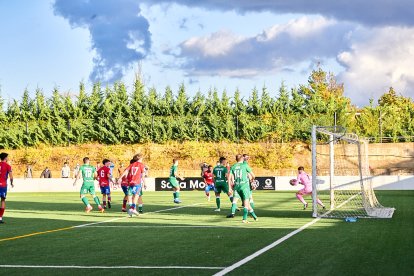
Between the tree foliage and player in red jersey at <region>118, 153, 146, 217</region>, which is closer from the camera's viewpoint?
player in red jersey at <region>118, 153, 146, 217</region>

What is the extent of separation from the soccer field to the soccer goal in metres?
1.47

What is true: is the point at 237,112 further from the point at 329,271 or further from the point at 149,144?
the point at 329,271

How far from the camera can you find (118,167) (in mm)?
60031

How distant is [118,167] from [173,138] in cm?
562

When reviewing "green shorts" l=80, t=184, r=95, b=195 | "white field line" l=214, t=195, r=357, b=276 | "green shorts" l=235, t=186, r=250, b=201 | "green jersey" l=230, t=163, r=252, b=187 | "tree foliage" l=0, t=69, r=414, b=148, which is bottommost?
"white field line" l=214, t=195, r=357, b=276

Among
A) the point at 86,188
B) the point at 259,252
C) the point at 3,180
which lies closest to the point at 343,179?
the point at 86,188

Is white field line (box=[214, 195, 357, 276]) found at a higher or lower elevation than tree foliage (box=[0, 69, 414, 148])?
lower

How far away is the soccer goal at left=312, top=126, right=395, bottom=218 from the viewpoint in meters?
24.6

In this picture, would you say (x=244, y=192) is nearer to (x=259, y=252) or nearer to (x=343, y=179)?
(x=259, y=252)

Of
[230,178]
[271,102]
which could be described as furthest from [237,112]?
[230,178]

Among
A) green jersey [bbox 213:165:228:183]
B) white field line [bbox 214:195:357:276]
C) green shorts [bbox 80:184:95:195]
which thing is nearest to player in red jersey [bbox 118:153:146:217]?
green shorts [bbox 80:184:95:195]

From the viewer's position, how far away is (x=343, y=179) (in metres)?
44.7

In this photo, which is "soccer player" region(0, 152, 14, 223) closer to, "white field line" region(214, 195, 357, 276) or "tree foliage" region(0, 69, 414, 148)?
"white field line" region(214, 195, 357, 276)

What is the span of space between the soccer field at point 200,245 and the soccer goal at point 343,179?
1471mm
